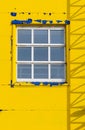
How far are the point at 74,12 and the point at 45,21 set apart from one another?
65 centimetres

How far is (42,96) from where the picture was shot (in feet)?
31.9

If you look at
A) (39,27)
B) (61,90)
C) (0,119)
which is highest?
(39,27)

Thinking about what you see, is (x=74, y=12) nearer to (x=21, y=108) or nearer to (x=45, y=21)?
(x=45, y=21)

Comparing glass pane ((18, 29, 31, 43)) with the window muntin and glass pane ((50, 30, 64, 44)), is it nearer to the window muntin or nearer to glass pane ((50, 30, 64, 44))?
the window muntin

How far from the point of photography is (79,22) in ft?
32.3

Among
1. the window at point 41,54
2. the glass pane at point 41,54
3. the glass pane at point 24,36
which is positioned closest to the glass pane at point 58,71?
the window at point 41,54

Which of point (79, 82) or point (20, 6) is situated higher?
point (20, 6)

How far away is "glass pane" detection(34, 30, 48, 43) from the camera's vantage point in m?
9.95

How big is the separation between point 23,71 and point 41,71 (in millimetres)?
387

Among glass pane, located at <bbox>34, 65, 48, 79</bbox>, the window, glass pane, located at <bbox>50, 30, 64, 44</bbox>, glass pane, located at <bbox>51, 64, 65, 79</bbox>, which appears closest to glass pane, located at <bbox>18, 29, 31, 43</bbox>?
the window

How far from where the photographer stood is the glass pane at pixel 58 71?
32.4ft

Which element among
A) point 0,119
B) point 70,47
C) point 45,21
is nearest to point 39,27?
point 45,21

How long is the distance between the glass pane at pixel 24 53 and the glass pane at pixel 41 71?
0.86ft

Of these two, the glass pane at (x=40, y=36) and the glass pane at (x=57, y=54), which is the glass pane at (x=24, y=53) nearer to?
the glass pane at (x=40, y=36)
